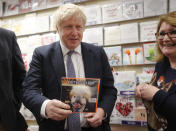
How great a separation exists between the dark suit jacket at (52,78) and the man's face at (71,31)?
8 centimetres

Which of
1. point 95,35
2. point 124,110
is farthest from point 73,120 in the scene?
point 95,35

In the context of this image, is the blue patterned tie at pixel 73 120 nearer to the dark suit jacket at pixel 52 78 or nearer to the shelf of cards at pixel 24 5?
the dark suit jacket at pixel 52 78

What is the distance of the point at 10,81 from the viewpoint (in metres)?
1.25

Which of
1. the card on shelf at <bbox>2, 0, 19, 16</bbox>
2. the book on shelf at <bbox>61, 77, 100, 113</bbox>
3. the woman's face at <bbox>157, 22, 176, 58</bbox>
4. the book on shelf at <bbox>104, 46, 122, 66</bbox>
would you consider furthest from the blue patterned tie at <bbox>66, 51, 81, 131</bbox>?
the card on shelf at <bbox>2, 0, 19, 16</bbox>

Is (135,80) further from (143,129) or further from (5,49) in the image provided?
(5,49)

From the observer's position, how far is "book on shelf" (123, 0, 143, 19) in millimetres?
1854

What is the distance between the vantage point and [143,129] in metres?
1.87

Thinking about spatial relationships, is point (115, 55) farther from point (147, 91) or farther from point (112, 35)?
point (147, 91)

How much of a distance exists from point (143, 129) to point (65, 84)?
1.30 m

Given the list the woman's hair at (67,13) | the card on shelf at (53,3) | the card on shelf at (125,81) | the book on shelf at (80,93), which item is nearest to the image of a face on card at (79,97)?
the book on shelf at (80,93)

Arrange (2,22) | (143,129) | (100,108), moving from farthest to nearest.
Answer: (2,22)
(143,129)
(100,108)

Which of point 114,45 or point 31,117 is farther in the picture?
point 31,117

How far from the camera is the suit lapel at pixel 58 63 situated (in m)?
1.11

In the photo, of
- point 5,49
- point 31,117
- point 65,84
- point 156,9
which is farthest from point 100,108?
point 31,117
